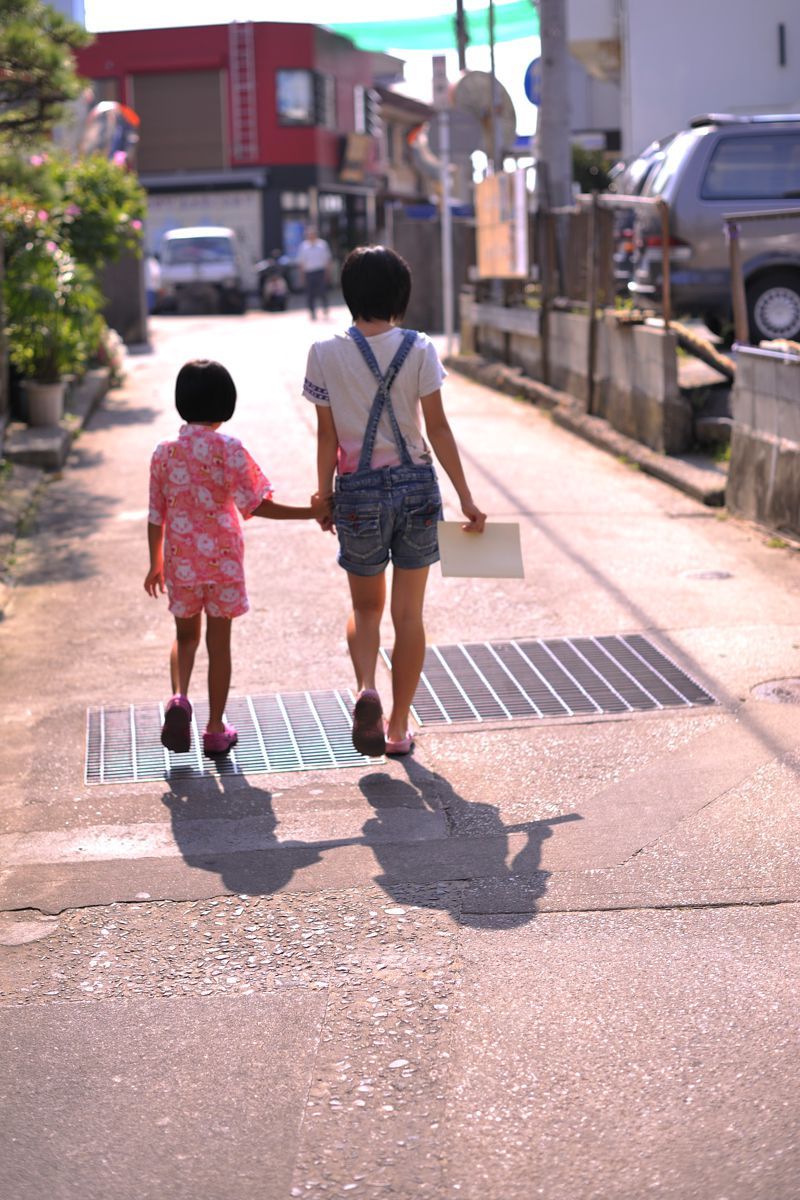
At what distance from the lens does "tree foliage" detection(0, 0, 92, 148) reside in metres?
10.4

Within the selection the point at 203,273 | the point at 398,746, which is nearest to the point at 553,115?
the point at 398,746

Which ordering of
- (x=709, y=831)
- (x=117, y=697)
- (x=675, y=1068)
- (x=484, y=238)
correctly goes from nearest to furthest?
(x=675, y=1068)
(x=709, y=831)
(x=117, y=697)
(x=484, y=238)

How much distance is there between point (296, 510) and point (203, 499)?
0.32 metres

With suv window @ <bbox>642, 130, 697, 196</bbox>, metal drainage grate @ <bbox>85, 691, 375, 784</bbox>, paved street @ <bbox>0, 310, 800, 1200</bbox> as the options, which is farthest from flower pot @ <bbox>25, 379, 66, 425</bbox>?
metal drainage grate @ <bbox>85, 691, 375, 784</bbox>

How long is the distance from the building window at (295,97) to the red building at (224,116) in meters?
0.03

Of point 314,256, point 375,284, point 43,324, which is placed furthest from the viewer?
point 314,256

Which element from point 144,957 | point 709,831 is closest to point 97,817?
point 144,957

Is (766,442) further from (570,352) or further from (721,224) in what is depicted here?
(570,352)

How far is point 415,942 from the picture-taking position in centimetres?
394

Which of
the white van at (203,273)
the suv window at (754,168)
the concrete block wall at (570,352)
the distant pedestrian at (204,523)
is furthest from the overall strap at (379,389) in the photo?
the white van at (203,273)

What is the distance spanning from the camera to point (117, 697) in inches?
249

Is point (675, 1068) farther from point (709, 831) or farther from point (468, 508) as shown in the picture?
point (468, 508)

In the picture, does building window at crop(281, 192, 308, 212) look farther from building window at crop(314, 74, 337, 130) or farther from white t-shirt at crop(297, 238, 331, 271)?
white t-shirt at crop(297, 238, 331, 271)

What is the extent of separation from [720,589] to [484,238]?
11.9 m
